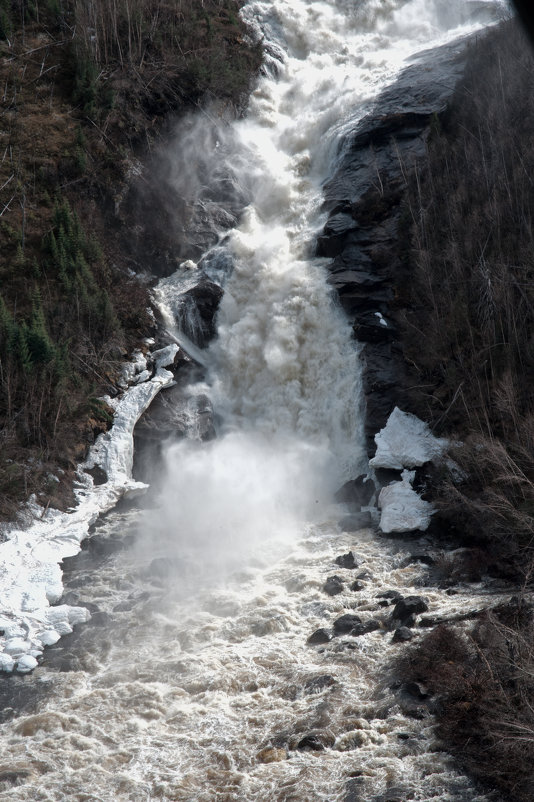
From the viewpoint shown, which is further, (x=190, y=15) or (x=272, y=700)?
(x=190, y=15)

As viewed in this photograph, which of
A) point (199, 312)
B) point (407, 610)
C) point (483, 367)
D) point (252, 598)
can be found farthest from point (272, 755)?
point (199, 312)

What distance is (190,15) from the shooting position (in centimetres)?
4306

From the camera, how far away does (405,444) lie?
75.7ft

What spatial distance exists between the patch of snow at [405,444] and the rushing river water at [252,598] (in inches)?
65.7

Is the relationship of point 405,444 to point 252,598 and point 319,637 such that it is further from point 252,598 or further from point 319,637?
point 319,637

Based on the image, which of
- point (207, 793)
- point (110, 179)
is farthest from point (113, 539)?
point (110, 179)

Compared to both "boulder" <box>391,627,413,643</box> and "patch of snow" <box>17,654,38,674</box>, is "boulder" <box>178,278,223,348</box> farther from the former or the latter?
"boulder" <box>391,627,413,643</box>

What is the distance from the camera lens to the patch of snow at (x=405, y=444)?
2244 cm

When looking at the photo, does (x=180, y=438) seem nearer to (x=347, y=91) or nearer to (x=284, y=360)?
(x=284, y=360)

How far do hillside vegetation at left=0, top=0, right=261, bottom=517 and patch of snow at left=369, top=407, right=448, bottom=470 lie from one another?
10.6 metres

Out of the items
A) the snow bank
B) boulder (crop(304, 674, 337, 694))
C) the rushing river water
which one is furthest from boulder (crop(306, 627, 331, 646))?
the snow bank

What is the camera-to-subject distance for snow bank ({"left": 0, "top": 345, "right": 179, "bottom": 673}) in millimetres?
16281

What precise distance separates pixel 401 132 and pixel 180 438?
21.2 metres

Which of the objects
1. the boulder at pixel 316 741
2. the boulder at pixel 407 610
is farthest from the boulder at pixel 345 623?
the boulder at pixel 316 741
